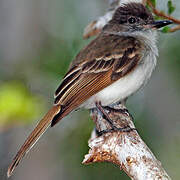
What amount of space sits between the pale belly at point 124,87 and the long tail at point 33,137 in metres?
0.36

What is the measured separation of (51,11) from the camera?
358 inches

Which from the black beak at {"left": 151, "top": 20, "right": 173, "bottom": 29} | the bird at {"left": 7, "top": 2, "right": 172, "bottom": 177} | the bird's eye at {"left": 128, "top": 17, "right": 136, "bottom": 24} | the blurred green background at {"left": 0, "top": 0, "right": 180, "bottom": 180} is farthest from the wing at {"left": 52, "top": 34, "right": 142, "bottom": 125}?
the blurred green background at {"left": 0, "top": 0, "right": 180, "bottom": 180}

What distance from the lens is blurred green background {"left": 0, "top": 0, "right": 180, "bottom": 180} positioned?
19.9 feet

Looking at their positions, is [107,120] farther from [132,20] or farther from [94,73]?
[132,20]

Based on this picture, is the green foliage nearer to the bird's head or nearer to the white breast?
the white breast

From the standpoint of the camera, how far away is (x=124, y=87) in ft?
17.0

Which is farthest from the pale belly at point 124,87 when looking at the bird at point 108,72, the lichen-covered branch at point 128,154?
the lichen-covered branch at point 128,154

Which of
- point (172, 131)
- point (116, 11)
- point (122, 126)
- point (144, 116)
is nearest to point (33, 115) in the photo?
point (122, 126)

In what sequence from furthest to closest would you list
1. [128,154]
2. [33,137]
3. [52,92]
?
1. [52,92]
2. [33,137]
3. [128,154]

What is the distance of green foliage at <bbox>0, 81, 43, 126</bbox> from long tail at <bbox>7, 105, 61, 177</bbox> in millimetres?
Result: 478

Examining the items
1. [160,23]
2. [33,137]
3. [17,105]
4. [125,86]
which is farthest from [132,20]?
[33,137]

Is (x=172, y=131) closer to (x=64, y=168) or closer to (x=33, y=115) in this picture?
(x=64, y=168)

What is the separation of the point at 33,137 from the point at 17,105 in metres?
0.69

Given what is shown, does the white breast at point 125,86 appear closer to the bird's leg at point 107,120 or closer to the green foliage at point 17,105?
the bird's leg at point 107,120
